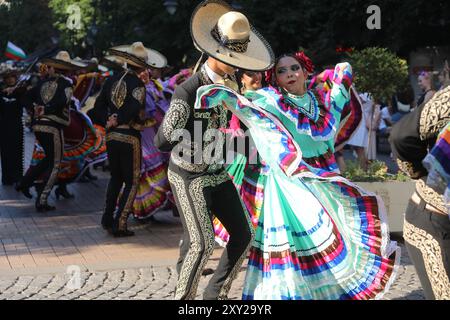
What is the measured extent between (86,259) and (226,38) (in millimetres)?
3248

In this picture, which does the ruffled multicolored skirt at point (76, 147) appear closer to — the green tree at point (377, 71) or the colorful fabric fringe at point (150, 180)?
the colorful fabric fringe at point (150, 180)

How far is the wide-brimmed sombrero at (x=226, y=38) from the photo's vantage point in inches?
189

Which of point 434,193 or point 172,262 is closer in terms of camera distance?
point 434,193

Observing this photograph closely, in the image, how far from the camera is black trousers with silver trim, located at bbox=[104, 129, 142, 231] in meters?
8.20

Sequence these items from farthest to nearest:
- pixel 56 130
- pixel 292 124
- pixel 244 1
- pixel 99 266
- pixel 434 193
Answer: pixel 244 1 < pixel 56 130 < pixel 99 266 < pixel 292 124 < pixel 434 193

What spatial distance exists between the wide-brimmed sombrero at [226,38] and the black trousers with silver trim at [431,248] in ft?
4.95

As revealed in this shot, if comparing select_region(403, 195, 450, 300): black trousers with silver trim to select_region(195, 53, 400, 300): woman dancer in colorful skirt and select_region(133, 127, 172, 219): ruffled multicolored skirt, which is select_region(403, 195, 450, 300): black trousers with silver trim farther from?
select_region(133, 127, 172, 219): ruffled multicolored skirt

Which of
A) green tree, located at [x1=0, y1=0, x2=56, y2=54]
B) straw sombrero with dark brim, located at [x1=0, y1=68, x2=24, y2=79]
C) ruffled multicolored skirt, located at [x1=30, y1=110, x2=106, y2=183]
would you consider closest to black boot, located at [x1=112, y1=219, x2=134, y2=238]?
ruffled multicolored skirt, located at [x1=30, y1=110, x2=106, y2=183]

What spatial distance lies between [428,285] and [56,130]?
7.07m

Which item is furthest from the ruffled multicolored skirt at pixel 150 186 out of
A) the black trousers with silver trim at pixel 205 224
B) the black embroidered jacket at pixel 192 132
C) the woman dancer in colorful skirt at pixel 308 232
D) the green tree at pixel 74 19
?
the green tree at pixel 74 19

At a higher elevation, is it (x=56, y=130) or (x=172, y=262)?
(x=56, y=130)

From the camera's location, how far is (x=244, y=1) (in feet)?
78.2
